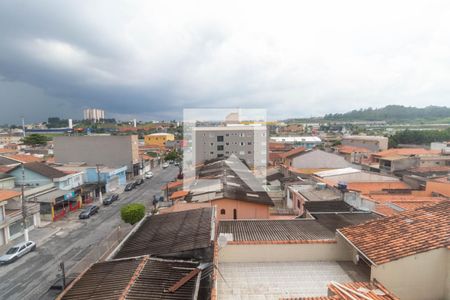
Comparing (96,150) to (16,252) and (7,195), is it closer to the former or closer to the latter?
(7,195)

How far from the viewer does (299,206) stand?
19.5m

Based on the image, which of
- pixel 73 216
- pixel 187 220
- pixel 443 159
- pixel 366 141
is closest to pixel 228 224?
pixel 187 220

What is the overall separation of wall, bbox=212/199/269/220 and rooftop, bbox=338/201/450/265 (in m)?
9.34

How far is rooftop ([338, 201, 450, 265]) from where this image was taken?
6008 mm

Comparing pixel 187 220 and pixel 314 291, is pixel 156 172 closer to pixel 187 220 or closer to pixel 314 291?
pixel 187 220

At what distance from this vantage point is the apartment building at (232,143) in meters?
51.6

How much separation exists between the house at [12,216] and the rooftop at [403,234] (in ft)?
68.2

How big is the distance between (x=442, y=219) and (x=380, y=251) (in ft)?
7.18

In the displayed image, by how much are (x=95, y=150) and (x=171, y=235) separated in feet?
116

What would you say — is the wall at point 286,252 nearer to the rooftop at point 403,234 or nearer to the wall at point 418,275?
the rooftop at point 403,234

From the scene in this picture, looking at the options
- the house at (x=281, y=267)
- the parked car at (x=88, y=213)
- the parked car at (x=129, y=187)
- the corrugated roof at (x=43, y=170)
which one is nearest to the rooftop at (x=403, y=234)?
the house at (x=281, y=267)

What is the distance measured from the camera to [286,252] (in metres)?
7.84

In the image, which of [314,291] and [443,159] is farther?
[443,159]

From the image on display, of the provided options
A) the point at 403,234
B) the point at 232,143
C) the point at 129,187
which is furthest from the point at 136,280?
the point at 232,143
